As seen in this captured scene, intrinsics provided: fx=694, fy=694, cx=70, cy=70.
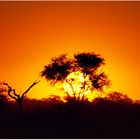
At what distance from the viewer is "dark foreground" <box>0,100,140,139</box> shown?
43688 mm

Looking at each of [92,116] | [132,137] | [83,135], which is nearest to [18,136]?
[83,135]

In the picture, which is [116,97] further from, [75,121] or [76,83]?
[75,121]

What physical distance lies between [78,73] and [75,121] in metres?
11.9

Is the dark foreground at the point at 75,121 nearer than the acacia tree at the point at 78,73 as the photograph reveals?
Yes

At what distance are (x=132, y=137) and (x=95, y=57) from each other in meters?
19.6

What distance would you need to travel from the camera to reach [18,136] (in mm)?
42219

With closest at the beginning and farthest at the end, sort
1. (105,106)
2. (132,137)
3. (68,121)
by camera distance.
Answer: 1. (132,137)
2. (68,121)
3. (105,106)

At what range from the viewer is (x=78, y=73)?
202 ft

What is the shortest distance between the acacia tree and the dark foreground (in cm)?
191

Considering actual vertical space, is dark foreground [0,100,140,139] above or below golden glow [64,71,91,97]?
below

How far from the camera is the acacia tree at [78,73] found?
61.0 metres

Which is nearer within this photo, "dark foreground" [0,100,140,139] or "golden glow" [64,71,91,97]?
"dark foreground" [0,100,140,139]

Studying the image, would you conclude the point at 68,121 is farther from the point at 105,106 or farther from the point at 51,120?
the point at 105,106

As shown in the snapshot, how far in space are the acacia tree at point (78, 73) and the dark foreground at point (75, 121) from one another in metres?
1.91
